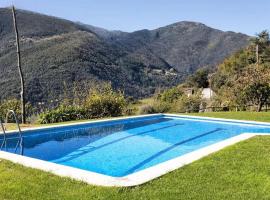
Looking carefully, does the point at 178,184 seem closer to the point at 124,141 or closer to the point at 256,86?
the point at 124,141

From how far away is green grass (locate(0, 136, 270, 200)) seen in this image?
4789mm

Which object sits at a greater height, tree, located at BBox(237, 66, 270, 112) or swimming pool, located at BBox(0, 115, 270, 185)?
tree, located at BBox(237, 66, 270, 112)

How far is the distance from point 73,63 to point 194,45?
65.8 meters

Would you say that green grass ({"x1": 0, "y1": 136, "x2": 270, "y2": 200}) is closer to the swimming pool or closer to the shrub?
the swimming pool

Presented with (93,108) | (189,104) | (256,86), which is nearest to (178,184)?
(93,108)

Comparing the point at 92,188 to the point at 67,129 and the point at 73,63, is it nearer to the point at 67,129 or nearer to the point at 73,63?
the point at 67,129

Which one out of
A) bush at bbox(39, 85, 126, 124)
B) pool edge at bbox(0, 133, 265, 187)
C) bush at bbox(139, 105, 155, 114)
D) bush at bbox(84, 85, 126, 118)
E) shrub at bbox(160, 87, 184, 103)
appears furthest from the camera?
shrub at bbox(160, 87, 184, 103)

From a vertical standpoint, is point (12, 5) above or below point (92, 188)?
above

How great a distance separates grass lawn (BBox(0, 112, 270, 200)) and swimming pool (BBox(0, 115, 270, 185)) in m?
0.59

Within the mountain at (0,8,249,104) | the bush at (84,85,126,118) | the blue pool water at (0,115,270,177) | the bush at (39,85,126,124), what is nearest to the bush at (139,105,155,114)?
the bush at (39,85,126,124)

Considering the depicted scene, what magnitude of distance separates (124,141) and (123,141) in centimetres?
3

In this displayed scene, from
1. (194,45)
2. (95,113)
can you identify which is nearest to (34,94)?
(95,113)

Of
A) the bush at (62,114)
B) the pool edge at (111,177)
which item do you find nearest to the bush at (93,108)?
the bush at (62,114)

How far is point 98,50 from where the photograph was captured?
202 feet
